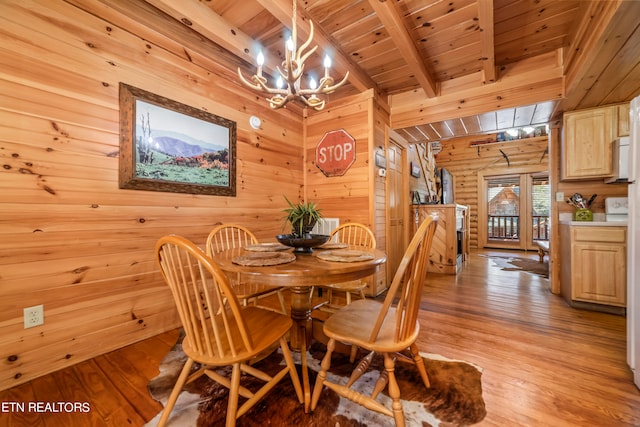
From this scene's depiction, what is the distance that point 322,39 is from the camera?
2234 millimetres

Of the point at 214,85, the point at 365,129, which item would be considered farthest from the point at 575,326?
the point at 214,85

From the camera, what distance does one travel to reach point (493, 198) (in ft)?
23.7

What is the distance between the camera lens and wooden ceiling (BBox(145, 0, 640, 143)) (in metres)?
1.83

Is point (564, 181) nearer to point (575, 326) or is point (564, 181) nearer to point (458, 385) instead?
point (575, 326)

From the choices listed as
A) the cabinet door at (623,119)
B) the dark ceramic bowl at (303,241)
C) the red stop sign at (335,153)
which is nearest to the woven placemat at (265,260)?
the dark ceramic bowl at (303,241)

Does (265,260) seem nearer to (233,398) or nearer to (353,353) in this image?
(233,398)

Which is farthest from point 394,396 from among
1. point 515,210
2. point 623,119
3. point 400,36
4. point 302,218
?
point 515,210

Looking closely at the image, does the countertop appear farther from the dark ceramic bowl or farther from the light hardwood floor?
the dark ceramic bowl

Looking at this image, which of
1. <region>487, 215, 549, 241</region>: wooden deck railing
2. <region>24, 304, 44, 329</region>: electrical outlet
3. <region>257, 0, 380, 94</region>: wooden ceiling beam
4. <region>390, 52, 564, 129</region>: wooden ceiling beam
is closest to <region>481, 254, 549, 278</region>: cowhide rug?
<region>487, 215, 549, 241</region>: wooden deck railing

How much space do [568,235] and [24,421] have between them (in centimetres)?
449

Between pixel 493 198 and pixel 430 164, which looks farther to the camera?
pixel 493 198

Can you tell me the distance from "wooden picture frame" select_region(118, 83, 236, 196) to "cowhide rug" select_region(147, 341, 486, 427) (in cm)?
138

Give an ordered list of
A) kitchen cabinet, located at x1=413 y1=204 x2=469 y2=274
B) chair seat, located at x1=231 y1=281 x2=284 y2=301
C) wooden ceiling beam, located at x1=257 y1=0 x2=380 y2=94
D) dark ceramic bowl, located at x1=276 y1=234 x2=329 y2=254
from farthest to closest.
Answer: kitchen cabinet, located at x1=413 y1=204 x2=469 y2=274, wooden ceiling beam, located at x1=257 y1=0 x2=380 y2=94, chair seat, located at x1=231 y1=281 x2=284 y2=301, dark ceramic bowl, located at x1=276 y1=234 x2=329 y2=254

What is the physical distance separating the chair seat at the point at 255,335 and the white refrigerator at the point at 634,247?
6.53 feet
